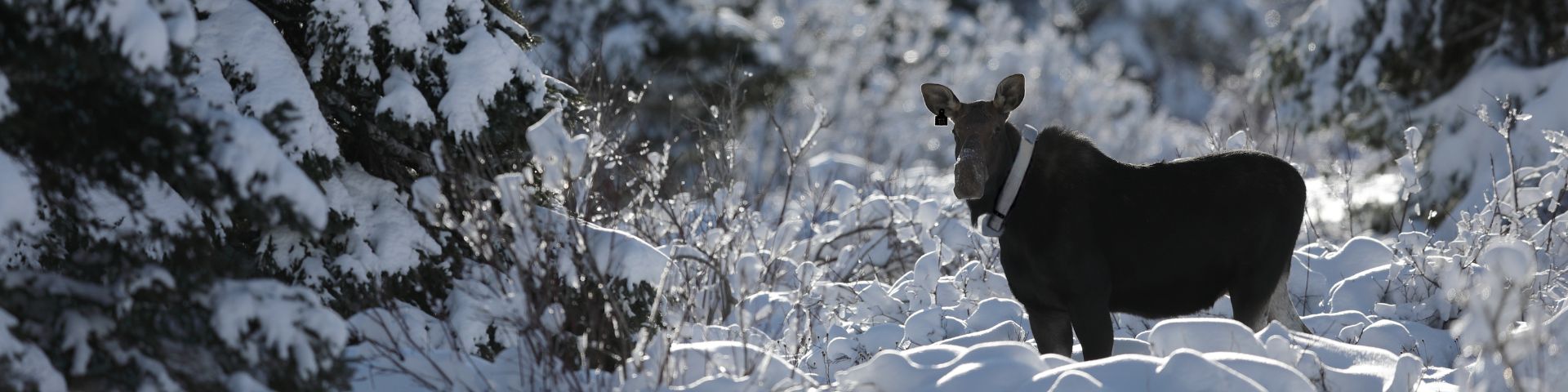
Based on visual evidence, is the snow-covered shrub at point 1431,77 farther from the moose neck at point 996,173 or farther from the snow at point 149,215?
the snow at point 149,215

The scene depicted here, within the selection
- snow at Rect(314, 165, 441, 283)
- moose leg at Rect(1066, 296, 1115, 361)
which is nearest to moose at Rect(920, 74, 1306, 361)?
moose leg at Rect(1066, 296, 1115, 361)

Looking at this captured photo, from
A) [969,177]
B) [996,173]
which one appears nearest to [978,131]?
[996,173]

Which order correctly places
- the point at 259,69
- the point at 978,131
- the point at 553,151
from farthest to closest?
the point at 978,131 → the point at 259,69 → the point at 553,151

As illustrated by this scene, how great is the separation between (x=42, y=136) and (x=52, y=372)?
0.60 m

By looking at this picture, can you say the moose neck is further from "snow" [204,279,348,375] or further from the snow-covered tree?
"snow" [204,279,348,375]

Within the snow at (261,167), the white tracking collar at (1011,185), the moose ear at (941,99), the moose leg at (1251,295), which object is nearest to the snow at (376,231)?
the snow at (261,167)

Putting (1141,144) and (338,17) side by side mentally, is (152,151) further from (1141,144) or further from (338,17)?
(1141,144)

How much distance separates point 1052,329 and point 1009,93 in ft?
3.09

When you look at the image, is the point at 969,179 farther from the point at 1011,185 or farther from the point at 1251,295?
the point at 1251,295

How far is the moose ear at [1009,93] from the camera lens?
4785 mm

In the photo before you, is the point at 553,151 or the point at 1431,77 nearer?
the point at 553,151

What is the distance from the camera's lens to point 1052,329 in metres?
4.84

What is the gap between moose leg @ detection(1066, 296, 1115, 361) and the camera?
180 inches

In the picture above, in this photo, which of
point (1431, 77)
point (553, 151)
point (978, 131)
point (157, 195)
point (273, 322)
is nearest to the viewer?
point (273, 322)
